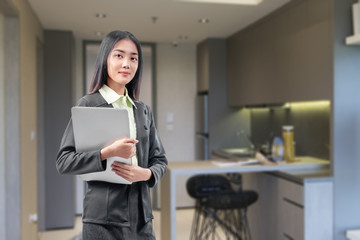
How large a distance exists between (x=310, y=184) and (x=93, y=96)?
6.97ft

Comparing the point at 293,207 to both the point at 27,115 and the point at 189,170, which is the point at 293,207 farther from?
the point at 27,115

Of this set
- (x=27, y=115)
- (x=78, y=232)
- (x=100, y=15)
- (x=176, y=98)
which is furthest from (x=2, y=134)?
(x=176, y=98)

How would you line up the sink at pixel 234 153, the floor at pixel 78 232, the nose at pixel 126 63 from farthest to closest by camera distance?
the sink at pixel 234 153 < the floor at pixel 78 232 < the nose at pixel 126 63

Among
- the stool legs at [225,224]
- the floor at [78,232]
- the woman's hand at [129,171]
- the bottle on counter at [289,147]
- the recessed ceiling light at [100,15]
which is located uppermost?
the recessed ceiling light at [100,15]

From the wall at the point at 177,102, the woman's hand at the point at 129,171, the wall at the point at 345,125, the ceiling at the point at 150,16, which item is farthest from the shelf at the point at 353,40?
the wall at the point at 177,102

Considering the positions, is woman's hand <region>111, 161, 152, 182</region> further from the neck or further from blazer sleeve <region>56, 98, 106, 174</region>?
the neck

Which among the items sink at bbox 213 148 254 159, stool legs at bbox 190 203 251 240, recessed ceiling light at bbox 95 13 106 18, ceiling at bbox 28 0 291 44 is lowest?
stool legs at bbox 190 203 251 240

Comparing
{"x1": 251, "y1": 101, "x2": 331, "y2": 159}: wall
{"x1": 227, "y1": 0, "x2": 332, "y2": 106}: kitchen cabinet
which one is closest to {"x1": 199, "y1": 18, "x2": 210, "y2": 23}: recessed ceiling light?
{"x1": 227, "y1": 0, "x2": 332, "y2": 106}: kitchen cabinet

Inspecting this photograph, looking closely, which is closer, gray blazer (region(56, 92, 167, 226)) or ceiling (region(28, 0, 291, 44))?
gray blazer (region(56, 92, 167, 226))

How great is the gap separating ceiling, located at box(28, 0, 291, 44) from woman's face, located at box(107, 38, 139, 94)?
7.52 ft

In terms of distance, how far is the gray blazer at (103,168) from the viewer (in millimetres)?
1020

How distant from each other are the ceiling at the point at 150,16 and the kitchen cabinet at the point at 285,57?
0.18m

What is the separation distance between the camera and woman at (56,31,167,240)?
3.53 feet

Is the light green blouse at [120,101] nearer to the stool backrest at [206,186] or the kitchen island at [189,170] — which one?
the kitchen island at [189,170]
